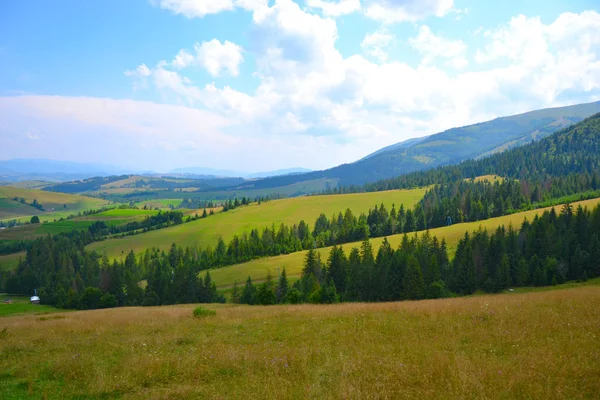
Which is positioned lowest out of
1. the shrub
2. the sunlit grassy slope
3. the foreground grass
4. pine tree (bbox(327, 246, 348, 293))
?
the sunlit grassy slope

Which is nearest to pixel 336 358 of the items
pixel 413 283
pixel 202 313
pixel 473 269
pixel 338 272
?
pixel 202 313

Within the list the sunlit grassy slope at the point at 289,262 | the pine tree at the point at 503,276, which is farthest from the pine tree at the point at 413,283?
the sunlit grassy slope at the point at 289,262

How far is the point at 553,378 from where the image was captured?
943 centimetres

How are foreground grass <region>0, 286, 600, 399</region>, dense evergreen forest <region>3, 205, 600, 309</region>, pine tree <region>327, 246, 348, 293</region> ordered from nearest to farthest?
1. foreground grass <region>0, 286, 600, 399</region>
2. dense evergreen forest <region>3, 205, 600, 309</region>
3. pine tree <region>327, 246, 348, 293</region>

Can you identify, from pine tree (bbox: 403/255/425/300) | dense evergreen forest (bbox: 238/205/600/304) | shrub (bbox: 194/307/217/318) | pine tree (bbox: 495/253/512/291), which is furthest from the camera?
pine tree (bbox: 495/253/512/291)

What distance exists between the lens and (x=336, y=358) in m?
12.3

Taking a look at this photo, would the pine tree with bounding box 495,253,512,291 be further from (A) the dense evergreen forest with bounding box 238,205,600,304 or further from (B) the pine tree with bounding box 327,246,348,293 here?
(B) the pine tree with bounding box 327,246,348,293

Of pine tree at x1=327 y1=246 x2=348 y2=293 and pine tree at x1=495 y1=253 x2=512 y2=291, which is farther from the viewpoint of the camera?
pine tree at x1=327 y1=246 x2=348 y2=293

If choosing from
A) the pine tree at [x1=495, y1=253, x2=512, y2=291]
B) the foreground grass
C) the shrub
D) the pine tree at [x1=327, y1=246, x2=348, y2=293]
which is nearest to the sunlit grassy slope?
the pine tree at [x1=327, y1=246, x2=348, y2=293]

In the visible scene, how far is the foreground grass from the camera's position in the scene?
9555 mm

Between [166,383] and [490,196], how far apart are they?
18517 centimetres

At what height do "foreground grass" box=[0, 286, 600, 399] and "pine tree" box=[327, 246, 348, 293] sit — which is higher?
"foreground grass" box=[0, 286, 600, 399]

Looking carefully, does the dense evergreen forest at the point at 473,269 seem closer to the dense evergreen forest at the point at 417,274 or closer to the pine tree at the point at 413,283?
the pine tree at the point at 413,283

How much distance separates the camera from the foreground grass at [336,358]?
376 inches
